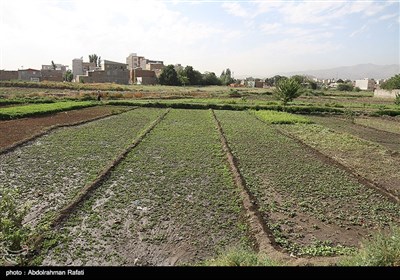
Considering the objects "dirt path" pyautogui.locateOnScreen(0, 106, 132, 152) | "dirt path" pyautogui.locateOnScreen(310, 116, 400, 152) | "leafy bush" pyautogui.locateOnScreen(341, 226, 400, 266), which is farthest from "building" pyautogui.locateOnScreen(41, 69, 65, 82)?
"leafy bush" pyautogui.locateOnScreen(341, 226, 400, 266)

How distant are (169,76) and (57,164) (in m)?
66.5

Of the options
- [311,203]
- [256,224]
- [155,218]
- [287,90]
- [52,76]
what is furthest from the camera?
[52,76]

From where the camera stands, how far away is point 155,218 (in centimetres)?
677

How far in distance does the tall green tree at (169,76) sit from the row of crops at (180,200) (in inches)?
2457

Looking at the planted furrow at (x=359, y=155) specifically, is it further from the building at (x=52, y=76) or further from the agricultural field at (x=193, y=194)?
the building at (x=52, y=76)

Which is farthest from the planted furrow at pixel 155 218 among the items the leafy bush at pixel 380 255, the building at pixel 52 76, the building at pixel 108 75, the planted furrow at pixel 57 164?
the building at pixel 52 76

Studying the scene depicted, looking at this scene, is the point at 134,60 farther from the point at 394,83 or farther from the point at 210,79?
the point at 394,83

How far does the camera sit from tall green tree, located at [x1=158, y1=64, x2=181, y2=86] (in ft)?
247

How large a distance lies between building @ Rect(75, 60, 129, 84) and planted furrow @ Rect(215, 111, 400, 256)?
6989 cm

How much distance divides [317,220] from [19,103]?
99.2 ft

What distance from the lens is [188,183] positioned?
9.20 meters

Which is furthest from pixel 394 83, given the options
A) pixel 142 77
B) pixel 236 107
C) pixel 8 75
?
pixel 8 75

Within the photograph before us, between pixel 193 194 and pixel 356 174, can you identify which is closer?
pixel 193 194

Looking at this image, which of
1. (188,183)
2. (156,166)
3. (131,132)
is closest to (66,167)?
(156,166)
